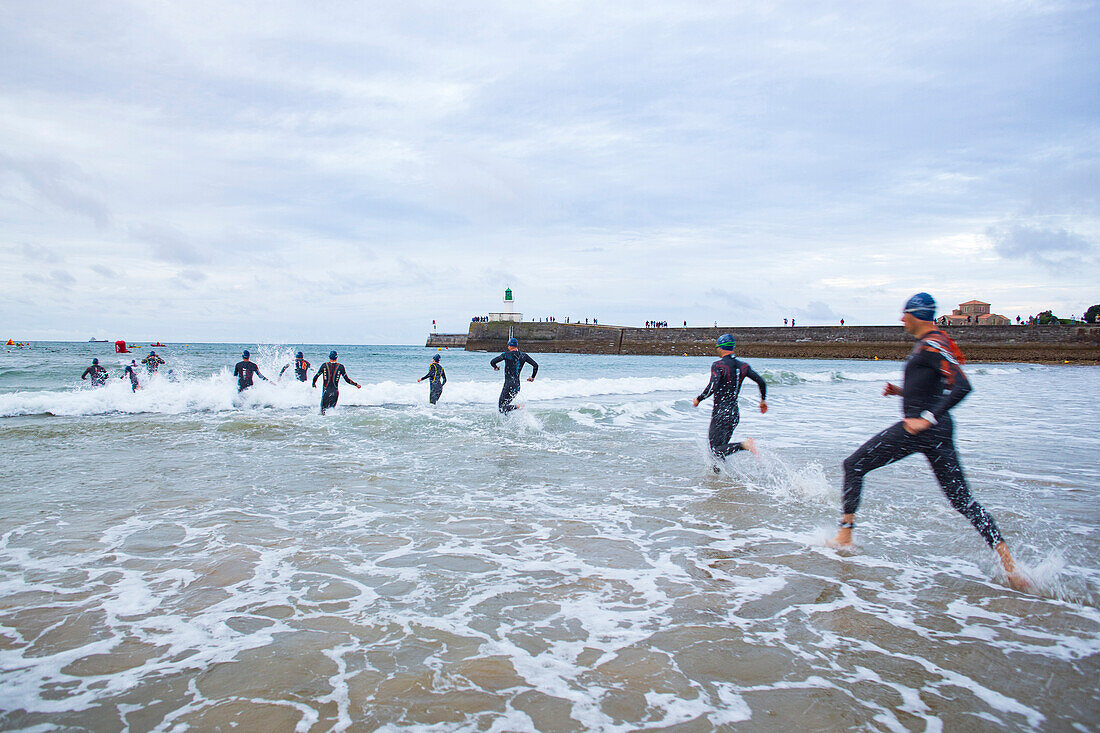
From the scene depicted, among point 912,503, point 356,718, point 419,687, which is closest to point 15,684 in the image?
point 356,718

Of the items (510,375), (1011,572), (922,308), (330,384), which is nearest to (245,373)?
(330,384)

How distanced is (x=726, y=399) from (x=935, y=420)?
3.75 m

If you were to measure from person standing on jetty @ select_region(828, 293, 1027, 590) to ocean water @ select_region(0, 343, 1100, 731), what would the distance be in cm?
45

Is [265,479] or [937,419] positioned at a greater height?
[937,419]

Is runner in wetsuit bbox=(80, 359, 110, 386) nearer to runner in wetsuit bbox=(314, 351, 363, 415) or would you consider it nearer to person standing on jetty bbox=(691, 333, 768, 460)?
runner in wetsuit bbox=(314, 351, 363, 415)

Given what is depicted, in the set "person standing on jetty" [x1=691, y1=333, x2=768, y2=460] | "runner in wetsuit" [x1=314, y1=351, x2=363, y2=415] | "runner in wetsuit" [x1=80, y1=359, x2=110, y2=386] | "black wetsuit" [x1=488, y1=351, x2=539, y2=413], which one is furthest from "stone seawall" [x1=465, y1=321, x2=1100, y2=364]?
"person standing on jetty" [x1=691, y1=333, x2=768, y2=460]

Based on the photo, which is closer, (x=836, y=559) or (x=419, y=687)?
(x=419, y=687)

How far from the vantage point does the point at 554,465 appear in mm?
8672

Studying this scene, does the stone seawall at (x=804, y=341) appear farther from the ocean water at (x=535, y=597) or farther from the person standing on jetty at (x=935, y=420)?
the person standing on jetty at (x=935, y=420)

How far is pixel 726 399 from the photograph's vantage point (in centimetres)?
786

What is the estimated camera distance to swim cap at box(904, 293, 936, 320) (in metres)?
4.41

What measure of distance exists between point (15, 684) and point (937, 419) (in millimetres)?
5606

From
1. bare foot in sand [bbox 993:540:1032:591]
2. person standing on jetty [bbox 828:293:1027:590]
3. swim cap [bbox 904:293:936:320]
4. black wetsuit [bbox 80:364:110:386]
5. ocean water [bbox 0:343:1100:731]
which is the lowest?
ocean water [bbox 0:343:1100:731]

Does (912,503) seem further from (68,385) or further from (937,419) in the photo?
(68,385)
